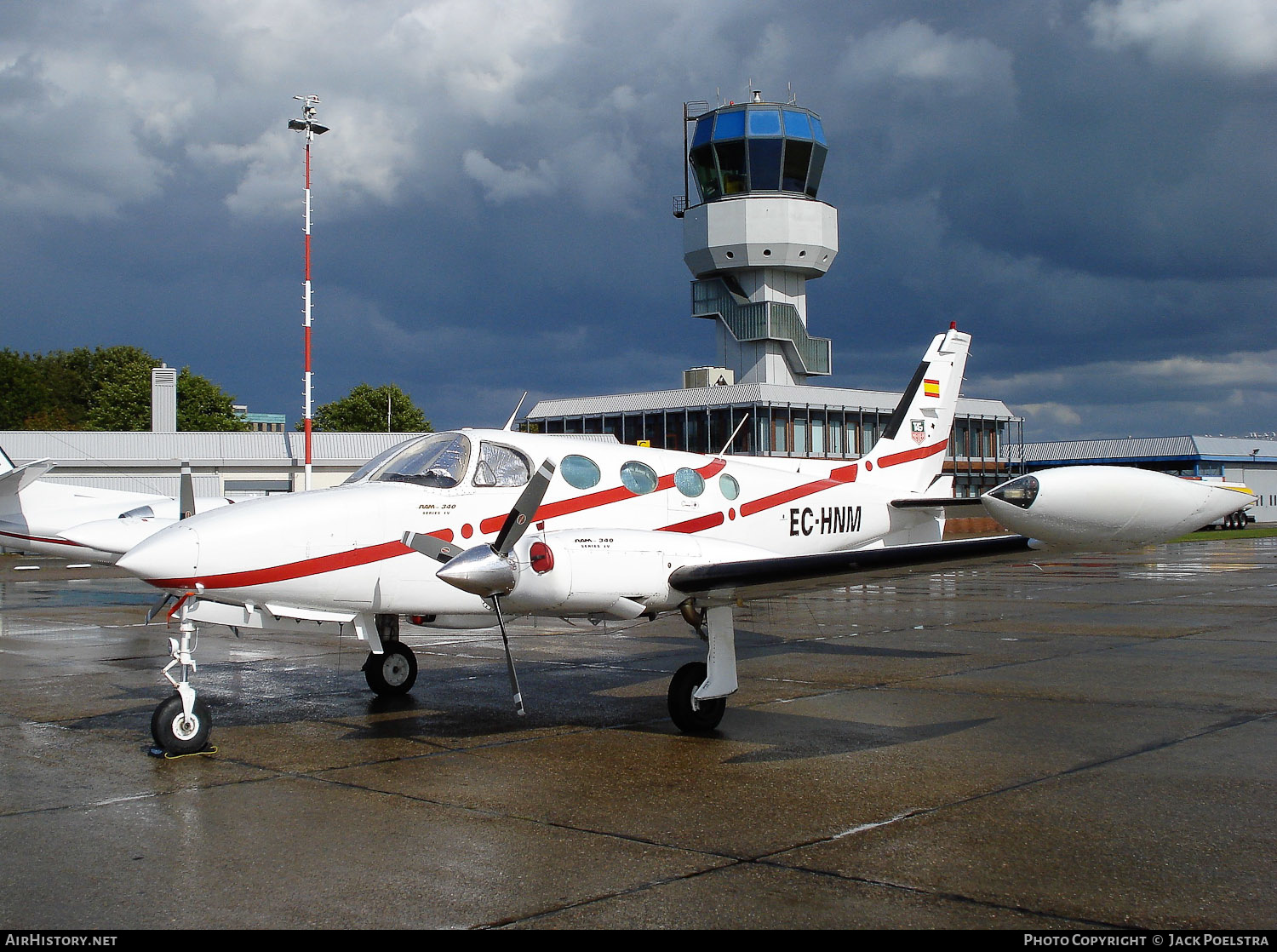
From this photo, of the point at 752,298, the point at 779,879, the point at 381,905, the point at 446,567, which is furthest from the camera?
the point at 752,298

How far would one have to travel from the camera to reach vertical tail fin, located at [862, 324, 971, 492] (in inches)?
579

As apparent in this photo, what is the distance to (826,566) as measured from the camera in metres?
8.69

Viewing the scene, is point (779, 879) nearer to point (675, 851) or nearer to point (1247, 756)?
point (675, 851)

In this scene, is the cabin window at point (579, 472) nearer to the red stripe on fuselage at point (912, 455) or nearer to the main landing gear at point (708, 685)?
the main landing gear at point (708, 685)

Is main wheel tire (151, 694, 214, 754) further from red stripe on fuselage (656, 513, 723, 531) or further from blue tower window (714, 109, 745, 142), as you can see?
blue tower window (714, 109, 745, 142)

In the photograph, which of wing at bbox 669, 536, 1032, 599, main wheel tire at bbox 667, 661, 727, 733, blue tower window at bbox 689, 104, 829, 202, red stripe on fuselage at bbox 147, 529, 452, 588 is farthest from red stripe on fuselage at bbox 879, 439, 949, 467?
blue tower window at bbox 689, 104, 829, 202

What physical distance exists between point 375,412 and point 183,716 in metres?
74.5

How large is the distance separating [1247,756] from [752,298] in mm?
58478

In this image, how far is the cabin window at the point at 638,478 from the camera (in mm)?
10633

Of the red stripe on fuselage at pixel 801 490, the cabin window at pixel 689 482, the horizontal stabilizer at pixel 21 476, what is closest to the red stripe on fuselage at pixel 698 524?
the cabin window at pixel 689 482

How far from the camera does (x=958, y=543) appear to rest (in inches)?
341

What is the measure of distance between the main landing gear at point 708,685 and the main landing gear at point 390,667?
11.3 feet
